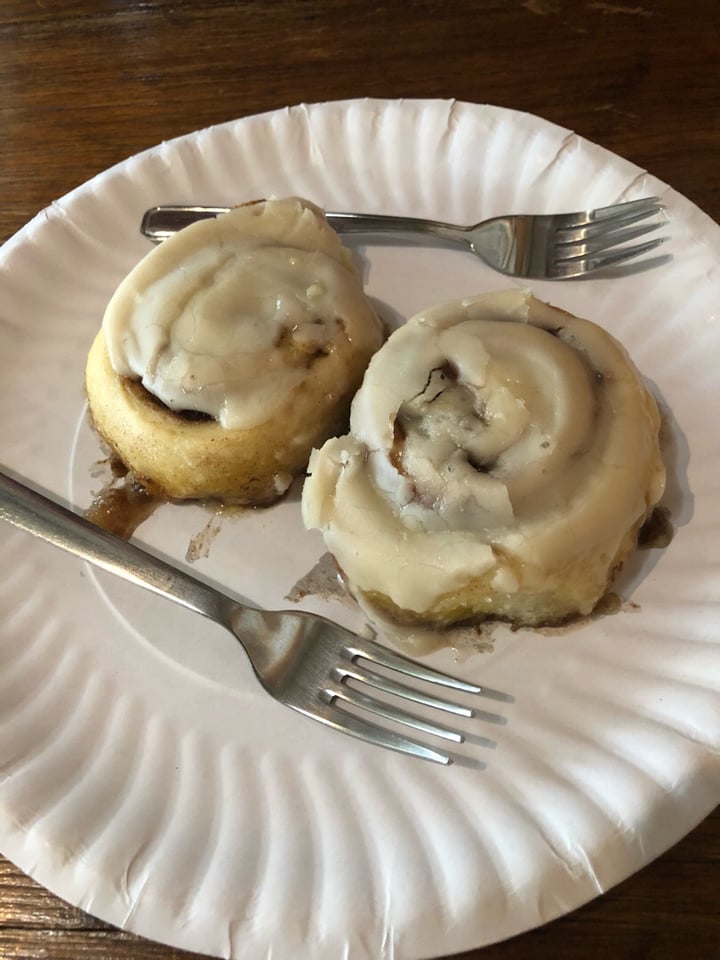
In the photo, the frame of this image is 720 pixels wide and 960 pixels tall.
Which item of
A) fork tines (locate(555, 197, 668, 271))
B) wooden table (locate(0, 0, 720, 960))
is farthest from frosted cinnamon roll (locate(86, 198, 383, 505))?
wooden table (locate(0, 0, 720, 960))

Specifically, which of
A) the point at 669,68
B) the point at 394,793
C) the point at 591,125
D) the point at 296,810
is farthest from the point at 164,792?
the point at 669,68

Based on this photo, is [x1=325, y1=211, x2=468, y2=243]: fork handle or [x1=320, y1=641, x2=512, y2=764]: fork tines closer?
[x1=320, y1=641, x2=512, y2=764]: fork tines

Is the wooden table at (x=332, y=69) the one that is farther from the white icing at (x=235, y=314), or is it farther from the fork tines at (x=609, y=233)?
the white icing at (x=235, y=314)

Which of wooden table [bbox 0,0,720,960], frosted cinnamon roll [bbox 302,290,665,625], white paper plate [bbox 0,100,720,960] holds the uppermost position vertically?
wooden table [bbox 0,0,720,960]

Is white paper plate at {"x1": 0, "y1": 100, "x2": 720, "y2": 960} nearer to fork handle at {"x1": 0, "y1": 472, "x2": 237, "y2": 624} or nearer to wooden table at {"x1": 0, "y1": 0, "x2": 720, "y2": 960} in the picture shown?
fork handle at {"x1": 0, "y1": 472, "x2": 237, "y2": 624}

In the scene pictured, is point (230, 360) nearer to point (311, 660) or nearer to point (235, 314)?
point (235, 314)

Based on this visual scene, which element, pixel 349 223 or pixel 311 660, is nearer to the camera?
pixel 311 660

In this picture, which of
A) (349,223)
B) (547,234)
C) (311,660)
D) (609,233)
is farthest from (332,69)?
(311,660)
